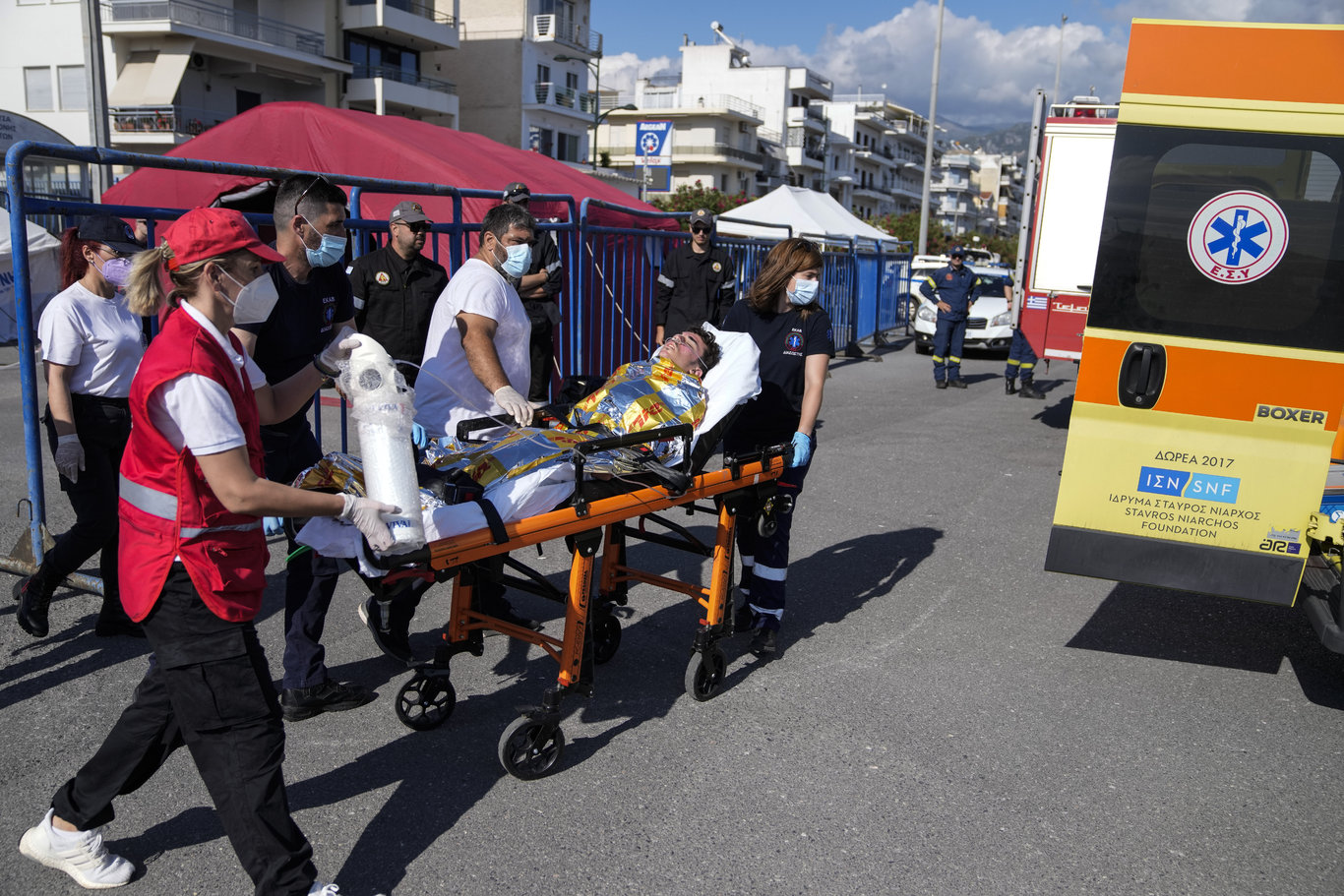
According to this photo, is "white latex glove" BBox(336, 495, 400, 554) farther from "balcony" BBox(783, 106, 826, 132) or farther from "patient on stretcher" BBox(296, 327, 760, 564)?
"balcony" BBox(783, 106, 826, 132)

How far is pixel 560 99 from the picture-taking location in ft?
168

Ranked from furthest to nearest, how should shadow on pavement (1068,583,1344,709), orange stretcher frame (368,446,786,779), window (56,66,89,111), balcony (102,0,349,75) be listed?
window (56,66,89,111) < balcony (102,0,349,75) < shadow on pavement (1068,583,1344,709) < orange stretcher frame (368,446,786,779)

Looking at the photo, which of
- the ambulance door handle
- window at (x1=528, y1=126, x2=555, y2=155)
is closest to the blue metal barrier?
the ambulance door handle

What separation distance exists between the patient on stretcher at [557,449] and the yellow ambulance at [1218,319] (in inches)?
65.4

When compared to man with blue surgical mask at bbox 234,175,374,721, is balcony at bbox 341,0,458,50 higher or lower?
higher

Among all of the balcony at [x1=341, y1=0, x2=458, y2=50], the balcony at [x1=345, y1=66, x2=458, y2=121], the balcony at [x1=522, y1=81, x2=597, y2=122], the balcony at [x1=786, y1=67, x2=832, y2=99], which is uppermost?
the balcony at [x1=786, y1=67, x2=832, y2=99]

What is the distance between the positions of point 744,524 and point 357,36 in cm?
4220

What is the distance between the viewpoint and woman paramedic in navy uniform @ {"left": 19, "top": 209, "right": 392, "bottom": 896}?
241cm

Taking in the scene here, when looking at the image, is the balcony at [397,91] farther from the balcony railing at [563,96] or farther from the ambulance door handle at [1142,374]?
the ambulance door handle at [1142,374]

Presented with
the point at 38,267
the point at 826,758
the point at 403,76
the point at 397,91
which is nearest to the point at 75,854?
the point at 826,758

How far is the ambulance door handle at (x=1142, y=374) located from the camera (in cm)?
425

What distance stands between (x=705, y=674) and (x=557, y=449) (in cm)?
133

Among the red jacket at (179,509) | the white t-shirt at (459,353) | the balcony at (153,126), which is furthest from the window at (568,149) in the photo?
the red jacket at (179,509)

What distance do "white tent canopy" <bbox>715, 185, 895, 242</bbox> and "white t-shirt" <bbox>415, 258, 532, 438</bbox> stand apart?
13549 mm
